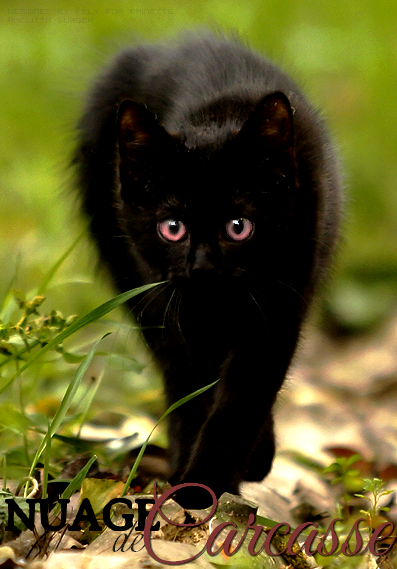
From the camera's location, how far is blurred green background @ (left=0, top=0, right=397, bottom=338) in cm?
591

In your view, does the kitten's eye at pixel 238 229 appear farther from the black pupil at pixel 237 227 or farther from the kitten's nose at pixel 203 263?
the kitten's nose at pixel 203 263

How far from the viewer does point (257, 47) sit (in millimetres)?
5426

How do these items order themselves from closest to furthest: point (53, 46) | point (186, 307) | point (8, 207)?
point (186, 307) < point (8, 207) < point (53, 46)

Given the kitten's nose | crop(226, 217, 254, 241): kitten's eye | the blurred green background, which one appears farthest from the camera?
the blurred green background

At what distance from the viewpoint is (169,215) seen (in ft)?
9.07

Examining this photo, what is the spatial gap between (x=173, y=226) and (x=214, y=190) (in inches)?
7.2

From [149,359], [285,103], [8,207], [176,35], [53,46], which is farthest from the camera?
[53,46]

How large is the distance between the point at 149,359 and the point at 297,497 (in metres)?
0.85

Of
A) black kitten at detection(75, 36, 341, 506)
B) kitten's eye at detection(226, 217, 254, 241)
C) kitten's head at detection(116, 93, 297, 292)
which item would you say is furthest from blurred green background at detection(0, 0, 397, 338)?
→ kitten's eye at detection(226, 217, 254, 241)

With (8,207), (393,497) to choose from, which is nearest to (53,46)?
(8,207)

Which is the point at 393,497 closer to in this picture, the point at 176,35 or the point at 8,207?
the point at 176,35

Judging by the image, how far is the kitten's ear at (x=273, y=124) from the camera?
2.66m

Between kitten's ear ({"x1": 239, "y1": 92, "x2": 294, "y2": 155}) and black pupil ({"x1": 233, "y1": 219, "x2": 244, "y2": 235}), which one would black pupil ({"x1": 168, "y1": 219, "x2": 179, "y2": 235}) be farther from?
kitten's ear ({"x1": 239, "y1": 92, "x2": 294, "y2": 155})

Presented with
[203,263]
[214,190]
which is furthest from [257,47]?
[203,263]
